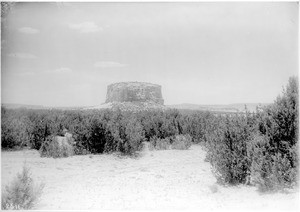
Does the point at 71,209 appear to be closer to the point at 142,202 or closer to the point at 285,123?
the point at 142,202

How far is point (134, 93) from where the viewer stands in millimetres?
61219

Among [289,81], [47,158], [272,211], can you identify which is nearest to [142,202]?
[272,211]

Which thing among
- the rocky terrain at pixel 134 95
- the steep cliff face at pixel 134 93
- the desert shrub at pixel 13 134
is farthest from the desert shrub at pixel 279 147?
the steep cliff face at pixel 134 93

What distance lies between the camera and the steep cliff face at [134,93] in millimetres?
60697

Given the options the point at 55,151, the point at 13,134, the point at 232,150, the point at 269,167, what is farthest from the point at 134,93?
the point at 269,167

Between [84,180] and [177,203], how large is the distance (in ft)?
9.70

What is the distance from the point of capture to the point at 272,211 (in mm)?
5566

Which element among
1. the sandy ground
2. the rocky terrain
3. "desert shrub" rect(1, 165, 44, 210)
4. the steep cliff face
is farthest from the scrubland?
the steep cliff face

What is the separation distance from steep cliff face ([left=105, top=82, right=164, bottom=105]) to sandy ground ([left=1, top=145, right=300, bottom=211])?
49033 millimetres

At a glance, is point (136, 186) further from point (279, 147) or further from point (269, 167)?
point (279, 147)

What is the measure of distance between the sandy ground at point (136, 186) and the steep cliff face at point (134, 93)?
49033 mm

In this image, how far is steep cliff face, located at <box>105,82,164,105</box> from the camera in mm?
60697

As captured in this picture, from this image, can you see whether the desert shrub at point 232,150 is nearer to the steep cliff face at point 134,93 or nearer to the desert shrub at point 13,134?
the desert shrub at point 13,134

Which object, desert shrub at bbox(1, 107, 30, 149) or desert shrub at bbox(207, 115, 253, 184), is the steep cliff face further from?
desert shrub at bbox(207, 115, 253, 184)
